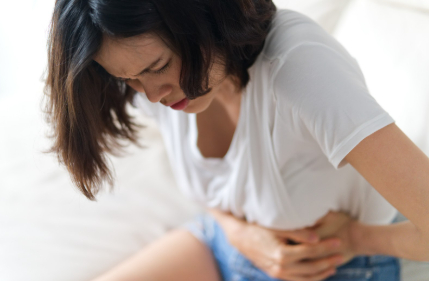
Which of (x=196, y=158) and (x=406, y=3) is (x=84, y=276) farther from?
(x=406, y=3)

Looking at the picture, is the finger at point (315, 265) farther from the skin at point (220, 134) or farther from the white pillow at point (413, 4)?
the white pillow at point (413, 4)

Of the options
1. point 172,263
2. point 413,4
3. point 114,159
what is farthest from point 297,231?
point 114,159

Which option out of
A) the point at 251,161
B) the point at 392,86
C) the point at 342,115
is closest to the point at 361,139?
the point at 342,115

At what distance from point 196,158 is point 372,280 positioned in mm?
443

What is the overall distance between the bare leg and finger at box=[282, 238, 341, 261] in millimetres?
219

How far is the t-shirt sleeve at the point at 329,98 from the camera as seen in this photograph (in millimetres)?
538

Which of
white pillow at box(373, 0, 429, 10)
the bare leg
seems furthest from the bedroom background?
the bare leg

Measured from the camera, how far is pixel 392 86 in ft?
2.75

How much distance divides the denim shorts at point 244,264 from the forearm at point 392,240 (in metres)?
0.04

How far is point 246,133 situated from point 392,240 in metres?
0.34

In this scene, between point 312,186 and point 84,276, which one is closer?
point 312,186

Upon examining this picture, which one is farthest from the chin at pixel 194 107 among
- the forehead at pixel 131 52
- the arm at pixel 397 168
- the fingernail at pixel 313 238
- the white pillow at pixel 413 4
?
the white pillow at pixel 413 4

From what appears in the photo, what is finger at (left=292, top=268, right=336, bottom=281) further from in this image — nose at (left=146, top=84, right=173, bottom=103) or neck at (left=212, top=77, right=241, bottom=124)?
nose at (left=146, top=84, right=173, bottom=103)

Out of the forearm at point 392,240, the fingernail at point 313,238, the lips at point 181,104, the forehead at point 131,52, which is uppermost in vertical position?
the forehead at point 131,52
